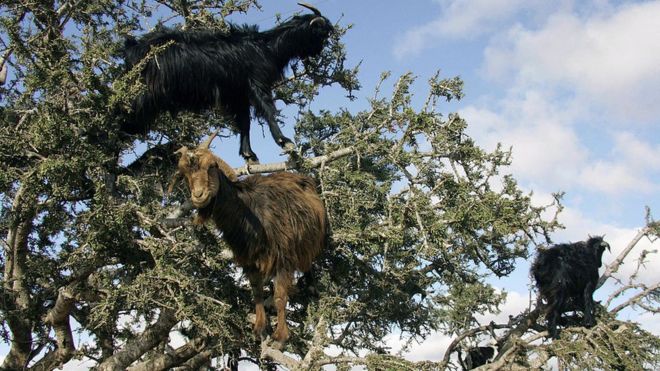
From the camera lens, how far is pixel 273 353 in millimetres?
4258

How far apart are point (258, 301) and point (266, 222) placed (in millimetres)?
634

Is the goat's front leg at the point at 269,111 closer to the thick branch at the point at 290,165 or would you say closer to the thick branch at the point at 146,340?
the thick branch at the point at 290,165

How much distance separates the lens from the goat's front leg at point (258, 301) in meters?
4.73

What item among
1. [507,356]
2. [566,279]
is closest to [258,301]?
[507,356]

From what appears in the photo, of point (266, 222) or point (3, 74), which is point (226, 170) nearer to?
point (266, 222)

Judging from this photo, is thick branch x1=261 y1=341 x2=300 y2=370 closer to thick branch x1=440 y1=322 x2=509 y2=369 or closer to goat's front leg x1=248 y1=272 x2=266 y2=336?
goat's front leg x1=248 y1=272 x2=266 y2=336

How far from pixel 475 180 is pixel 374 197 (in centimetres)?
83

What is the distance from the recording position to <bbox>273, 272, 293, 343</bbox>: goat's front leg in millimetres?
4520

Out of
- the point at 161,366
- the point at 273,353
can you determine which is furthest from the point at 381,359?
the point at 161,366

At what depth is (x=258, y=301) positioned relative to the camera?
4809 mm

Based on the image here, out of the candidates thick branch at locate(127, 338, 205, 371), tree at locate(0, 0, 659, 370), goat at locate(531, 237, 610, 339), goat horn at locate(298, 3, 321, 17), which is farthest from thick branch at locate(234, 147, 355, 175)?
goat at locate(531, 237, 610, 339)

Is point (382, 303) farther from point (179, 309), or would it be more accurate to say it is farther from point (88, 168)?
point (88, 168)

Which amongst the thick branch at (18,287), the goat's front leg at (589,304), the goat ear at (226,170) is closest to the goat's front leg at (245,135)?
the goat ear at (226,170)

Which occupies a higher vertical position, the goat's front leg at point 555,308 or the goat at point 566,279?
the goat at point 566,279
